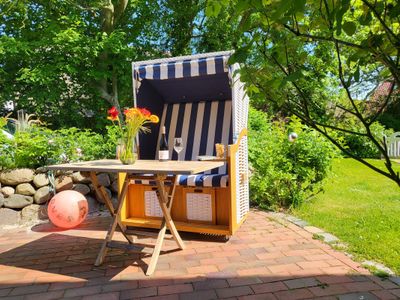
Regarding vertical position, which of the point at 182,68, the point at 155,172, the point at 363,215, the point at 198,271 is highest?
the point at 182,68

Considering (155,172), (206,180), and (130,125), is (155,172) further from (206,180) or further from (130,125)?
(206,180)

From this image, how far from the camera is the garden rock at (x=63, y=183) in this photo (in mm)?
4424

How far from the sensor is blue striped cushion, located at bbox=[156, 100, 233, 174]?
436 cm

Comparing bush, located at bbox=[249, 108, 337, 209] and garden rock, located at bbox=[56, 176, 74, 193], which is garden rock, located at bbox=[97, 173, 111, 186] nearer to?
garden rock, located at bbox=[56, 176, 74, 193]

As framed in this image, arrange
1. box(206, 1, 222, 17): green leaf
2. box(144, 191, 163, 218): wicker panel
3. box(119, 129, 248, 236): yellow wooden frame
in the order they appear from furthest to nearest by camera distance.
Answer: box(144, 191, 163, 218): wicker panel
box(119, 129, 248, 236): yellow wooden frame
box(206, 1, 222, 17): green leaf

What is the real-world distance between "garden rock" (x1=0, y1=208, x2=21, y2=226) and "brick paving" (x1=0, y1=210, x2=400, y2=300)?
1.60 feet

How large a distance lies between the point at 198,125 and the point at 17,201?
2526mm

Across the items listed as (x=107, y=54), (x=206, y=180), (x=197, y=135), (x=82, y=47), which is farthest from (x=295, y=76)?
(x=107, y=54)

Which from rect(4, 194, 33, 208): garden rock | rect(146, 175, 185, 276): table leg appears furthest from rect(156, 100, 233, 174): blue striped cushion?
rect(4, 194, 33, 208): garden rock

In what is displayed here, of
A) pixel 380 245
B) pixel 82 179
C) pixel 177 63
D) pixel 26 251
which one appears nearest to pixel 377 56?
pixel 380 245

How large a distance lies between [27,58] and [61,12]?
1.47 m

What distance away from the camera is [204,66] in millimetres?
3535

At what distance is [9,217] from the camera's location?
4.14m

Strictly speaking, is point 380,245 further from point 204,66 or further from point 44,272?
point 44,272
